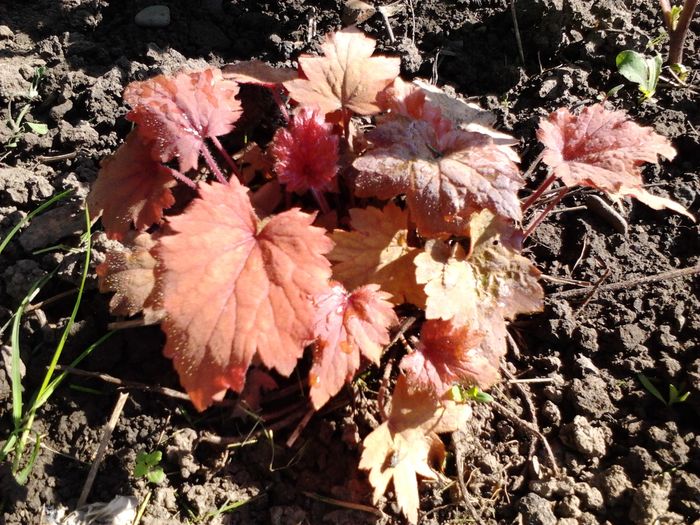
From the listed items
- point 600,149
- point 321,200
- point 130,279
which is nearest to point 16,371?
point 130,279

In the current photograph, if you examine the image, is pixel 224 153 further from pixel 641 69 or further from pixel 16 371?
pixel 641 69

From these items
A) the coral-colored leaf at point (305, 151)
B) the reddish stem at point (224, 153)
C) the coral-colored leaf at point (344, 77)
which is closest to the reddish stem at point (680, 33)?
the coral-colored leaf at point (344, 77)

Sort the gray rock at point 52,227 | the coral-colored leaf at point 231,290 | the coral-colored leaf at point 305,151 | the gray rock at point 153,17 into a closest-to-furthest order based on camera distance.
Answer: the coral-colored leaf at point 231,290 → the coral-colored leaf at point 305,151 → the gray rock at point 52,227 → the gray rock at point 153,17

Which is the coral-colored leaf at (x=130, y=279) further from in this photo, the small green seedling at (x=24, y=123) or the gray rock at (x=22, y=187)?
the small green seedling at (x=24, y=123)

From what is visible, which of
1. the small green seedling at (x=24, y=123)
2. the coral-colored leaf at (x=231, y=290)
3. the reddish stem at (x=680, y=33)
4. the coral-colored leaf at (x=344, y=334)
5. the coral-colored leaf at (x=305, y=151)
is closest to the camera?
the coral-colored leaf at (x=231, y=290)

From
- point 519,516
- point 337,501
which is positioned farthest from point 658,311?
point 337,501

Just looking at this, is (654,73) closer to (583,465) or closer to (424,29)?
(424,29)

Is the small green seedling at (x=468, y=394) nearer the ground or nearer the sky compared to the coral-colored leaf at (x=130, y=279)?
nearer the ground
